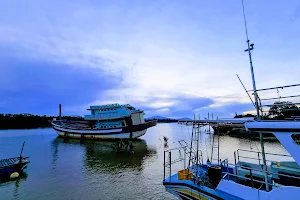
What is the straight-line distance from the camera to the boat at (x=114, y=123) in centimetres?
4144

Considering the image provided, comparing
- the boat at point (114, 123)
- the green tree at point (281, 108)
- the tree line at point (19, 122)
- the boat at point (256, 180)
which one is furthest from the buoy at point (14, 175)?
the tree line at point (19, 122)

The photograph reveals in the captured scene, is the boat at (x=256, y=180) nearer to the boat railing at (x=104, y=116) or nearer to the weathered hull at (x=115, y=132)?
the weathered hull at (x=115, y=132)

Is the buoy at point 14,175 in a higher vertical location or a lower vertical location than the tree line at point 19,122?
lower

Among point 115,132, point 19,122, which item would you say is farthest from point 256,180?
point 19,122

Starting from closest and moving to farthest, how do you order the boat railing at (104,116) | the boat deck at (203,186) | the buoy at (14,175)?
the boat deck at (203,186) < the buoy at (14,175) < the boat railing at (104,116)

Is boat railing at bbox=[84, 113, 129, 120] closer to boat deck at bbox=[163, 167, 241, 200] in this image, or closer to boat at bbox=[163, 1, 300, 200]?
boat deck at bbox=[163, 167, 241, 200]

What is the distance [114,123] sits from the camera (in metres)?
44.7

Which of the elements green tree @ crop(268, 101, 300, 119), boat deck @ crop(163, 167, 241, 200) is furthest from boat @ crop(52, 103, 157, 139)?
green tree @ crop(268, 101, 300, 119)

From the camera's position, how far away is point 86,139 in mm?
45938

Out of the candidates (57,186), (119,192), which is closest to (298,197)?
(119,192)

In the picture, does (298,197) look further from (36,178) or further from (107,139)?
(107,139)

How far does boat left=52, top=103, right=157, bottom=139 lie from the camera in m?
41.4

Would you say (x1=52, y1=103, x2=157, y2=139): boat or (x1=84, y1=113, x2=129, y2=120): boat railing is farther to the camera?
(x1=84, y1=113, x2=129, y2=120): boat railing

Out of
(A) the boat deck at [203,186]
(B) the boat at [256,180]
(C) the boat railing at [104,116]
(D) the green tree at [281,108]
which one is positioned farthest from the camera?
(C) the boat railing at [104,116]
